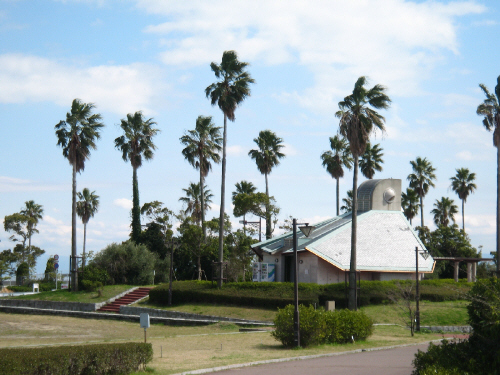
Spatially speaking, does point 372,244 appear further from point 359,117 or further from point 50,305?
point 50,305

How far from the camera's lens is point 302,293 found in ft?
115

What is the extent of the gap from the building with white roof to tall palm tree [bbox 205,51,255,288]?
6.50m

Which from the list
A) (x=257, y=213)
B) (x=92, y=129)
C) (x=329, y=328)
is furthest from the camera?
(x=257, y=213)

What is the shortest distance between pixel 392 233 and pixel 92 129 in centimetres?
2788

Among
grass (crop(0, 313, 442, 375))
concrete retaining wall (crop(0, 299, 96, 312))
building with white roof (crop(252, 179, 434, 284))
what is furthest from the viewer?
concrete retaining wall (crop(0, 299, 96, 312))

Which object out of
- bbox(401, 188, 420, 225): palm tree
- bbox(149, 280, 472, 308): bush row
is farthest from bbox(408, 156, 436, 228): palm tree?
bbox(149, 280, 472, 308): bush row

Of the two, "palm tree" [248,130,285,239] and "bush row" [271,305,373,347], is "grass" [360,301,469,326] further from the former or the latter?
"palm tree" [248,130,285,239]

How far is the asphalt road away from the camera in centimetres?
1483

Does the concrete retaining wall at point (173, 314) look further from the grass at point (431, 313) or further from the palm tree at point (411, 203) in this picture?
the palm tree at point (411, 203)

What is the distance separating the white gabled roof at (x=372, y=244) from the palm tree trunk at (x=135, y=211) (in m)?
15.5

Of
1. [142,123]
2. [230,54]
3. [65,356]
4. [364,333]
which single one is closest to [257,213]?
[142,123]

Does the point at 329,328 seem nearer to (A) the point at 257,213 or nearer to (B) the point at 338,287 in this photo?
(B) the point at 338,287

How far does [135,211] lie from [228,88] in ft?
67.6

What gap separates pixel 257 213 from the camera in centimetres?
5531
